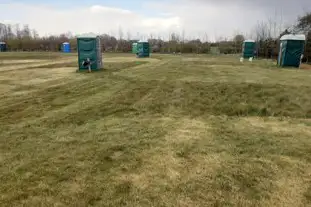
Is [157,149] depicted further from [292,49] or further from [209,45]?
[209,45]

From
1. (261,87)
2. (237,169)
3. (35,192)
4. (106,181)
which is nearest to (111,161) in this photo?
(106,181)

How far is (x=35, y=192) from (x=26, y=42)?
1828 inches

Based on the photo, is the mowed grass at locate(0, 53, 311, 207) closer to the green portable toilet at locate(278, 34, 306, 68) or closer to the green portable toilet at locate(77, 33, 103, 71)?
the green portable toilet at locate(77, 33, 103, 71)

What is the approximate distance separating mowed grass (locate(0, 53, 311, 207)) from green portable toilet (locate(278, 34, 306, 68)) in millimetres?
8263

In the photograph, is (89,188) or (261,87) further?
(261,87)

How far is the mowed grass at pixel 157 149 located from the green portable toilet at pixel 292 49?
27.1 feet

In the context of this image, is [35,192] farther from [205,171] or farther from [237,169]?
[237,169]

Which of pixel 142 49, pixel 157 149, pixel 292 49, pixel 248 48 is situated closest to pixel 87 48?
pixel 157 149

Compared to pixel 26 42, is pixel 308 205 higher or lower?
lower

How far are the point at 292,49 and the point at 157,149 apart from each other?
13.3m

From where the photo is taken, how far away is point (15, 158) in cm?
334

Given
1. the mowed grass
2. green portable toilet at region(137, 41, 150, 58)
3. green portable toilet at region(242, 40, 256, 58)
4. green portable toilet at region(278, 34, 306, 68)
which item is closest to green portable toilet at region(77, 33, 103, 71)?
the mowed grass

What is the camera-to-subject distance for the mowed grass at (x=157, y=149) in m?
2.59

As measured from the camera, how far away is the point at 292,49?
46.6 feet
